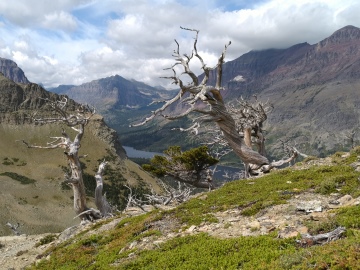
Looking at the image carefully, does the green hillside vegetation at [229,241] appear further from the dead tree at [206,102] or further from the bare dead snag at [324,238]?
the dead tree at [206,102]

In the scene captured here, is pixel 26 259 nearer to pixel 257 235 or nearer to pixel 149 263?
pixel 149 263

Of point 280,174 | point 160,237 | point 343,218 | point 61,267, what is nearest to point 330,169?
point 280,174

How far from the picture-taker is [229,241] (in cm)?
1099

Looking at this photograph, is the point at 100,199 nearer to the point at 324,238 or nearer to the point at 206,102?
the point at 206,102

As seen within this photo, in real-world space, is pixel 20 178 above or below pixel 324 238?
below

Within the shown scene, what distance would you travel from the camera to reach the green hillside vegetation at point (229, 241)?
830cm

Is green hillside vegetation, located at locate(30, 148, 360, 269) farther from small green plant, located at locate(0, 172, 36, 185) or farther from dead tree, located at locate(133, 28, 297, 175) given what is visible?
small green plant, located at locate(0, 172, 36, 185)

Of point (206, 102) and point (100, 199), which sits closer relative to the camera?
point (206, 102)

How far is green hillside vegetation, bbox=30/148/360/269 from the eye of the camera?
8.30 metres

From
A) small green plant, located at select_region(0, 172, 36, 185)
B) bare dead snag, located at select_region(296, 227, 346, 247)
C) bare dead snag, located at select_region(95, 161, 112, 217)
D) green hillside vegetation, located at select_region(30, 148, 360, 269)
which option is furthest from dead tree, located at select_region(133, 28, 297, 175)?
small green plant, located at select_region(0, 172, 36, 185)

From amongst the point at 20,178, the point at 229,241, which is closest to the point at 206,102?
the point at 229,241

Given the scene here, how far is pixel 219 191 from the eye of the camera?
20828 mm

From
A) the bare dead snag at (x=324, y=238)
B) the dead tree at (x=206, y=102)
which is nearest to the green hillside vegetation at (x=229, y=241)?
the bare dead snag at (x=324, y=238)

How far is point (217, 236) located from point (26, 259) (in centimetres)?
1304
